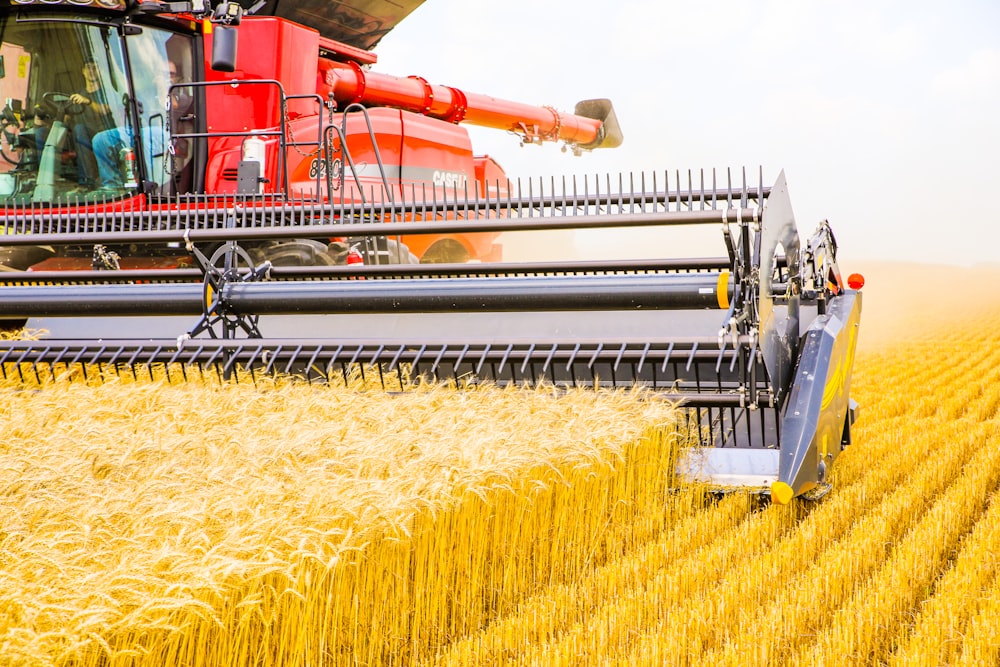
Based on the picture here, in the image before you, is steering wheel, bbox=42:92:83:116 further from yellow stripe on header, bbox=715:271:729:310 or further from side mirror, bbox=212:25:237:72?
yellow stripe on header, bbox=715:271:729:310

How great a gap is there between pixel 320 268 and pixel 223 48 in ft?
3.41

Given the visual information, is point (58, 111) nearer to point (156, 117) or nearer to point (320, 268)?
point (156, 117)

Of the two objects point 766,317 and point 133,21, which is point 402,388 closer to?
point 766,317

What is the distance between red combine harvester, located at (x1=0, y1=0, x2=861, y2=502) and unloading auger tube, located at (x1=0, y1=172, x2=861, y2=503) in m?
0.01

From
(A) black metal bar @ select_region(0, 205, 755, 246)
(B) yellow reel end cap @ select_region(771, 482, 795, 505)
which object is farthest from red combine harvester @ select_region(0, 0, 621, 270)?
(B) yellow reel end cap @ select_region(771, 482, 795, 505)

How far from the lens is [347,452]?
7.55 feet

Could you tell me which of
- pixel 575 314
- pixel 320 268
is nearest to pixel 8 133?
pixel 320 268

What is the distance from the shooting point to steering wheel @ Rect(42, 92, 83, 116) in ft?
15.7

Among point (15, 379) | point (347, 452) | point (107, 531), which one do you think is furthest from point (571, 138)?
point (107, 531)

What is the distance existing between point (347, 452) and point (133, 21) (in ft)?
10.7

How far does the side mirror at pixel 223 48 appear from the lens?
4.10m

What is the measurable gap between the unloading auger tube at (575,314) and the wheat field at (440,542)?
0.54ft

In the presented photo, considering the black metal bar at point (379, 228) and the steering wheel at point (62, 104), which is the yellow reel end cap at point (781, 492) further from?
the steering wheel at point (62, 104)

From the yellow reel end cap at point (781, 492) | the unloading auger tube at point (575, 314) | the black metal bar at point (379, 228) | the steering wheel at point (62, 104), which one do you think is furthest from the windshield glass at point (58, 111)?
the yellow reel end cap at point (781, 492)
